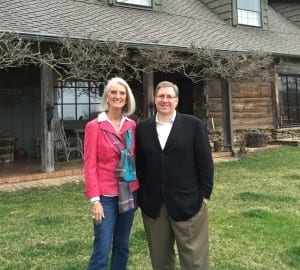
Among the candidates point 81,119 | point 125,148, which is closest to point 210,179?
point 125,148

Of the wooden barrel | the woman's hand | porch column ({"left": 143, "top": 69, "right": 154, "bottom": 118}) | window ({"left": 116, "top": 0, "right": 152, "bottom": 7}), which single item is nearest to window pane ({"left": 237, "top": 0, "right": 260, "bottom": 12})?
window ({"left": 116, "top": 0, "right": 152, "bottom": 7})

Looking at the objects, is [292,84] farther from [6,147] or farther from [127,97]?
[127,97]

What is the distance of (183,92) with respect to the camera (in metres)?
13.4

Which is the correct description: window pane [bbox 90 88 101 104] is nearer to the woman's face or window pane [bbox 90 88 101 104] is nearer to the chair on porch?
the chair on porch

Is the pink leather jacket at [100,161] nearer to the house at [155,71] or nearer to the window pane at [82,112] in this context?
the house at [155,71]

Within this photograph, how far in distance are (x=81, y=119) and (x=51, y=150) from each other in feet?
11.6

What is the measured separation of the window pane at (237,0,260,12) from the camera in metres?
14.2

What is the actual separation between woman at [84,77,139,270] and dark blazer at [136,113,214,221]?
124mm

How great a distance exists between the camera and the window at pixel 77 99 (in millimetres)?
11484

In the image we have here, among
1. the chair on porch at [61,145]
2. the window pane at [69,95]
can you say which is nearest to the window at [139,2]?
the window pane at [69,95]

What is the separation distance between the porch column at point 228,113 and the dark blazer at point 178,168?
834cm

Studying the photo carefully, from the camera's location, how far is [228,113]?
435 inches

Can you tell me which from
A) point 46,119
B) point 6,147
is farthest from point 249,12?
point 6,147

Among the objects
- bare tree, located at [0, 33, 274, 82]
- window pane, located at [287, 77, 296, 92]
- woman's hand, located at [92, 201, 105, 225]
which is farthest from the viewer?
window pane, located at [287, 77, 296, 92]
